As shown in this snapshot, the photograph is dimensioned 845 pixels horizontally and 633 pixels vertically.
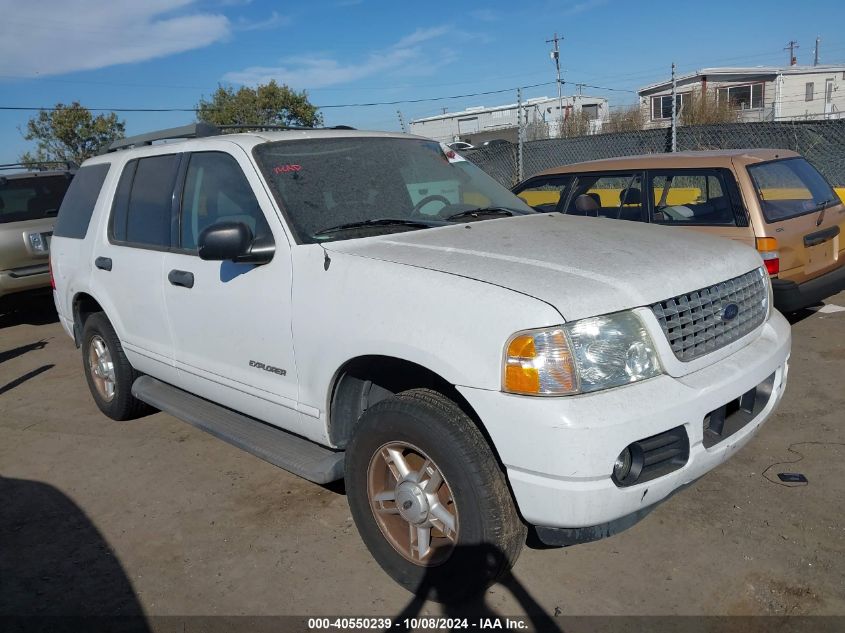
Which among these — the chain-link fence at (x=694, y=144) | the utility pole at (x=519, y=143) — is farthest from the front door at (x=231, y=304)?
the utility pole at (x=519, y=143)

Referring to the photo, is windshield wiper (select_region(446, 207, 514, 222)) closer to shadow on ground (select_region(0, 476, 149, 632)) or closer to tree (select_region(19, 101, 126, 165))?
shadow on ground (select_region(0, 476, 149, 632))

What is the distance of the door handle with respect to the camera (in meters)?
3.93

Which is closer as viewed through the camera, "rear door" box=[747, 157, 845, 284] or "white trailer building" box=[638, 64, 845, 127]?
"rear door" box=[747, 157, 845, 284]

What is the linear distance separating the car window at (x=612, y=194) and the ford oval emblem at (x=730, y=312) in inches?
136

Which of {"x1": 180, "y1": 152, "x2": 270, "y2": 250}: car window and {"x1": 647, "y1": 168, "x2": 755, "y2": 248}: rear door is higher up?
{"x1": 180, "y1": 152, "x2": 270, "y2": 250}: car window

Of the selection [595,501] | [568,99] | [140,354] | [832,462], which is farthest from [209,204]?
[568,99]

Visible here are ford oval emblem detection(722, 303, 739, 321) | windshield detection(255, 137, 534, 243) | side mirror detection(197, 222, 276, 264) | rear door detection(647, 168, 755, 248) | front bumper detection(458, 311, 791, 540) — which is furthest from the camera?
rear door detection(647, 168, 755, 248)

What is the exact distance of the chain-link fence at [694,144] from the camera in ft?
35.1

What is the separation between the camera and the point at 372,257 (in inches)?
122

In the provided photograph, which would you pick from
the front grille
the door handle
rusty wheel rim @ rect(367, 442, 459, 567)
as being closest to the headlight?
the front grille

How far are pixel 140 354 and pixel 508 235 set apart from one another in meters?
2.58

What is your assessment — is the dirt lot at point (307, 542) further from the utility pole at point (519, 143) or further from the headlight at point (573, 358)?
the utility pole at point (519, 143)

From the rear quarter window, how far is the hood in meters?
2.73

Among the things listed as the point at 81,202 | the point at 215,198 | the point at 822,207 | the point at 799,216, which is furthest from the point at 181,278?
the point at 822,207
